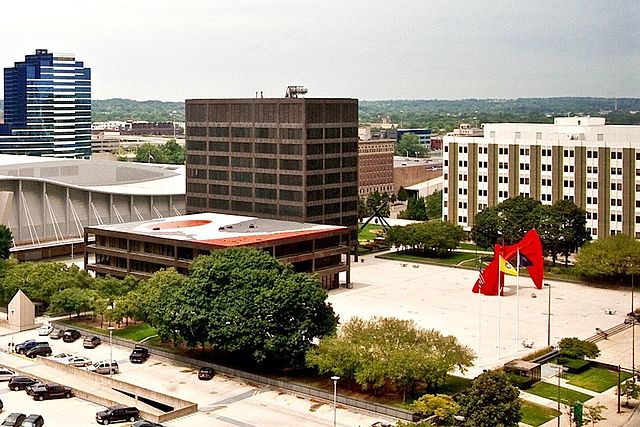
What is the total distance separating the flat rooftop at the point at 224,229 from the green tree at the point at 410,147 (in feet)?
315

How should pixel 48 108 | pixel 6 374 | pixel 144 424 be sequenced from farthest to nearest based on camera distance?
pixel 48 108, pixel 6 374, pixel 144 424

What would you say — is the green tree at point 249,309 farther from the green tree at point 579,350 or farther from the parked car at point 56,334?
the green tree at point 579,350

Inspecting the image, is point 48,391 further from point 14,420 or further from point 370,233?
point 370,233

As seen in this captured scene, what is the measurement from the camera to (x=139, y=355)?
3142 centimetres

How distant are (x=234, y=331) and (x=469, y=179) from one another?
121ft

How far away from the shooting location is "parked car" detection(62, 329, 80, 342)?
112ft

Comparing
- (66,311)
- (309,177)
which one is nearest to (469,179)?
(309,177)

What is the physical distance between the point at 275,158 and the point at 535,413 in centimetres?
2670

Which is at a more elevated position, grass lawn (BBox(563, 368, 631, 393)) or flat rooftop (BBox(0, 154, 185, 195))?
flat rooftop (BBox(0, 154, 185, 195))

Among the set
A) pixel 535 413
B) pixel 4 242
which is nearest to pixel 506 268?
pixel 535 413

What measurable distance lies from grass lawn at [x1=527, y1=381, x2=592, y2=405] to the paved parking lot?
5766 mm

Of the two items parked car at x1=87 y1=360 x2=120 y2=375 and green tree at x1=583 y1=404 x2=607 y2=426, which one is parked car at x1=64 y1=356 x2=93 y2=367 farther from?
green tree at x1=583 y1=404 x2=607 y2=426

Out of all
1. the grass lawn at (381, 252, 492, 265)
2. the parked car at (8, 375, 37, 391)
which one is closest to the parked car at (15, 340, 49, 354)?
the parked car at (8, 375, 37, 391)

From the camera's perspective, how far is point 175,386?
93.9 feet
